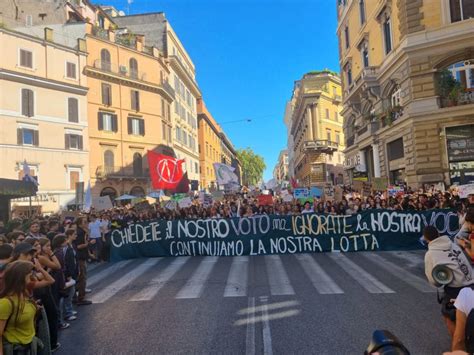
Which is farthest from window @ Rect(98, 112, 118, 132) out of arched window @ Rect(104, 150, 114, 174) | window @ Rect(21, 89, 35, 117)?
window @ Rect(21, 89, 35, 117)

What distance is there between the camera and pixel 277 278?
869cm

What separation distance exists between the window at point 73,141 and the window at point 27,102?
3.65 metres

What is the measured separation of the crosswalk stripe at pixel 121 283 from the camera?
7.88 m

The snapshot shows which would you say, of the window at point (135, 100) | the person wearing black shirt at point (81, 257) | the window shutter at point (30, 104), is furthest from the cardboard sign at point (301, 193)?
the window at point (135, 100)

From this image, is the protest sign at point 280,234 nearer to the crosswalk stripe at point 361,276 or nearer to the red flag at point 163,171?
the crosswalk stripe at point 361,276

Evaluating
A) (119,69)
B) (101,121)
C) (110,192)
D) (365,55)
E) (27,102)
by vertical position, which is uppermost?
(119,69)

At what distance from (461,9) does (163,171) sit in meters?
17.8

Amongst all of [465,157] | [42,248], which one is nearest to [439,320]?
[42,248]

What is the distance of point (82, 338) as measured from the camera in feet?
18.4

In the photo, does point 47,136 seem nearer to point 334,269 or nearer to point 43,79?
point 43,79

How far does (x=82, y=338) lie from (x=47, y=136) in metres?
32.6

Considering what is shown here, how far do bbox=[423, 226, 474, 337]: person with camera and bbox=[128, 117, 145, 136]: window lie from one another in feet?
133

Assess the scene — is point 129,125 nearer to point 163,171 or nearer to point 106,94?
point 106,94

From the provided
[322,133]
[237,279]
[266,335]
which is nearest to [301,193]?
[237,279]
